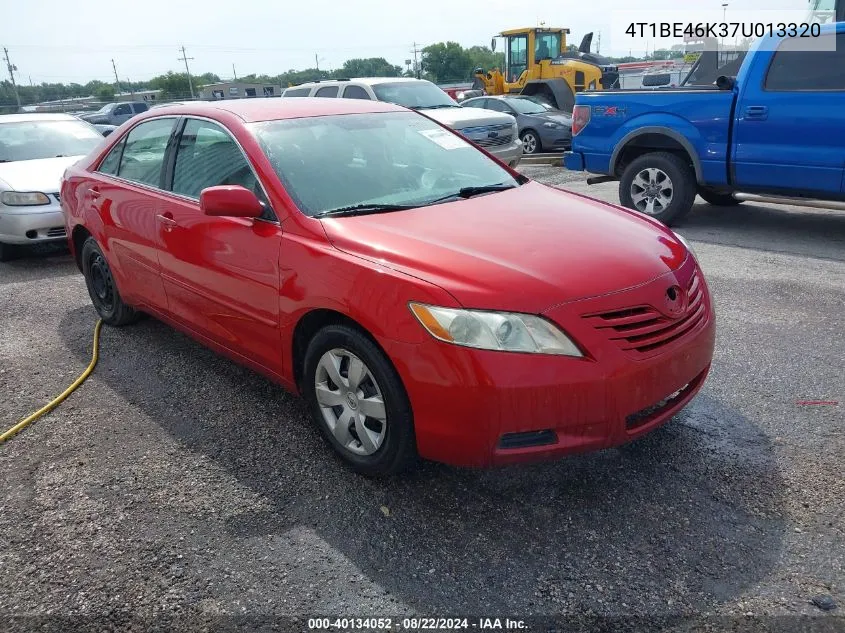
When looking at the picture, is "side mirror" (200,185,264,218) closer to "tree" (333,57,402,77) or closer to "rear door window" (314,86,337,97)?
"rear door window" (314,86,337,97)

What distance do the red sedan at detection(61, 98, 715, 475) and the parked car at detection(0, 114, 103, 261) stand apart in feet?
11.5

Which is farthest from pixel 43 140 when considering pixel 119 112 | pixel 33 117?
pixel 119 112

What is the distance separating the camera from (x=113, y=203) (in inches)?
178

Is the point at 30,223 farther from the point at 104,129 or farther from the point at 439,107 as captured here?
the point at 104,129

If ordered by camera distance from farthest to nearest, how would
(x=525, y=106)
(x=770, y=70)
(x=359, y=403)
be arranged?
1. (x=525, y=106)
2. (x=770, y=70)
3. (x=359, y=403)

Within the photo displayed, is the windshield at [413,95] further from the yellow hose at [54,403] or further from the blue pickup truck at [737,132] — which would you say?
the yellow hose at [54,403]

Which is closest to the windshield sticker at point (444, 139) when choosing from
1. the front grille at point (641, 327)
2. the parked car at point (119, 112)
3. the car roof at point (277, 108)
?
the car roof at point (277, 108)

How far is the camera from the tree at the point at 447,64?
72.5 metres

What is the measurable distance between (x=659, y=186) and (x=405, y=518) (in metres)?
6.06

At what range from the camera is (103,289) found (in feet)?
16.9

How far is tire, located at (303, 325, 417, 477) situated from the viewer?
107 inches

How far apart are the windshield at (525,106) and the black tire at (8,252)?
1103cm

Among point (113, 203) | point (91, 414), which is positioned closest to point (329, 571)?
point (91, 414)

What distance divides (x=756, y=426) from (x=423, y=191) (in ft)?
6.69
